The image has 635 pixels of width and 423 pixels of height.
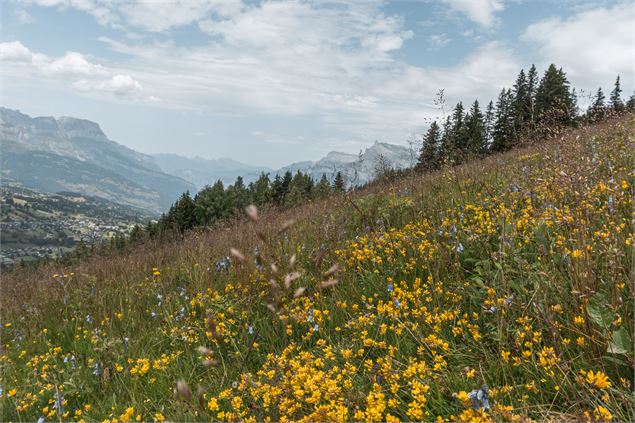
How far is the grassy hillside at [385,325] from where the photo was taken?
87.9 inches

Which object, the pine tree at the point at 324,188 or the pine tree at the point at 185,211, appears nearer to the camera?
the pine tree at the point at 324,188

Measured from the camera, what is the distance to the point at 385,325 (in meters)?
2.95

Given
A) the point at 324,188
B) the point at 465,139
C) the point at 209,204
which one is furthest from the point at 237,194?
the point at 324,188

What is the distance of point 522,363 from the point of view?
232cm

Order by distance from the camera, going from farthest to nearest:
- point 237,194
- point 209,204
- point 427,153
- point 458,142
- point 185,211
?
1. point 237,194
2. point 209,204
3. point 185,211
4. point 458,142
5. point 427,153

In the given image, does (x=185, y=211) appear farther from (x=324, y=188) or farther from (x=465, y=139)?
(x=324, y=188)

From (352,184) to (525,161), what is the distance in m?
3.68

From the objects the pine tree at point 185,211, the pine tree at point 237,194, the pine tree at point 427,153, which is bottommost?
the pine tree at point 185,211

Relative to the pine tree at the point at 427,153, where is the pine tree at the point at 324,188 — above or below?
below

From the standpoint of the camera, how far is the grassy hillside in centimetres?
223

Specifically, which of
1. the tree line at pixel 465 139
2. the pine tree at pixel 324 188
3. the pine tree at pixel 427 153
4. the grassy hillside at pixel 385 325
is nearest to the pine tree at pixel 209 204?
the tree line at pixel 465 139

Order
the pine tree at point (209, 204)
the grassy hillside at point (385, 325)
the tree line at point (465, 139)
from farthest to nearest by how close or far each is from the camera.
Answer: the pine tree at point (209, 204) < the tree line at point (465, 139) < the grassy hillside at point (385, 325)

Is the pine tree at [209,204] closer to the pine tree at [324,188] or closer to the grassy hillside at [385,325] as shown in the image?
the pine tree at [324,188]

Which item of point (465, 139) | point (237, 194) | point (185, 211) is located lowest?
point (185, 211)
